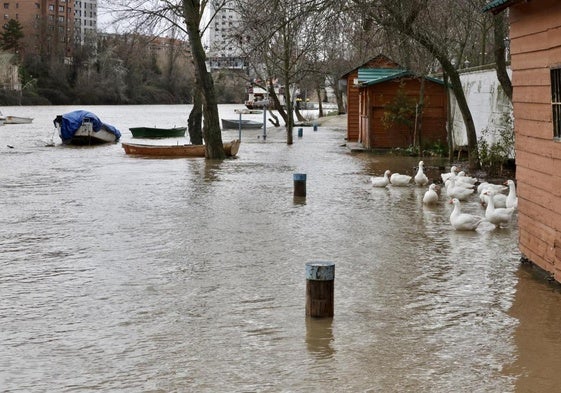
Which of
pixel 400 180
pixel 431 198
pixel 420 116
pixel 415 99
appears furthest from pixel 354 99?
pixel 431 198

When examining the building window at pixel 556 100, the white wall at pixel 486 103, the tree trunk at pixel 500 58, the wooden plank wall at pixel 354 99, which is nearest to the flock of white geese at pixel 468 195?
the tree trunk at pixel 500 58

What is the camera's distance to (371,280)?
40.2ft

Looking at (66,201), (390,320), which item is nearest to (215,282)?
(390,320)

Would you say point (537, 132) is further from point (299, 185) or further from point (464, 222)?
point (299, 185)

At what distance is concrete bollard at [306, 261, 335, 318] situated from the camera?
32.2 ft

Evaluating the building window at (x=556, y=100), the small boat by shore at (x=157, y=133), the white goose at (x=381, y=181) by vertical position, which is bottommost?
the white goose at (x=381, y=181)

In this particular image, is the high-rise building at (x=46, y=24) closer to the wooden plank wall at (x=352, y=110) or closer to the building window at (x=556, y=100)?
the wooden plank wall at (x=352, y=110)

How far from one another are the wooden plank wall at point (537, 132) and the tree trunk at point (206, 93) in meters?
22.3

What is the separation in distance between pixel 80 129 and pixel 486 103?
26152 mm

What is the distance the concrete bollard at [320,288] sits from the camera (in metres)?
9.80

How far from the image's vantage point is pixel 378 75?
1470 inches

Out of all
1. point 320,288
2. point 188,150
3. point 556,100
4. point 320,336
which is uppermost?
point 556,100

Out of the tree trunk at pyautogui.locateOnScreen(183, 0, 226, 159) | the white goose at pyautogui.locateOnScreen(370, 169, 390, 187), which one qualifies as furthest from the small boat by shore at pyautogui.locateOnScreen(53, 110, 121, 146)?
the white goose at pyautogui.locateOnScreen(370, 169, 390, 187)

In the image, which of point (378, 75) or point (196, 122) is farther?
point (196, 122)
